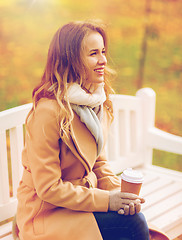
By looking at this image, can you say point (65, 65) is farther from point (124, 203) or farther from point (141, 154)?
point (141, 154)

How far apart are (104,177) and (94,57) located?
0.72 meters

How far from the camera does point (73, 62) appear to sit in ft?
5.51

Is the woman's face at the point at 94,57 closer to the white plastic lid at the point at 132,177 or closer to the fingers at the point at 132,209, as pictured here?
the white plastic lid at the point at 132,177

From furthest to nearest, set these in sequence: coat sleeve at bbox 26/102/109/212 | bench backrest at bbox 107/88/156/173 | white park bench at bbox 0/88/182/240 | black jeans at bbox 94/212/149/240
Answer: bench backrest at bbox 107/88/156/173, white park bench at bbox 0/88/182/240, black jeans at bbox 94/212/149/240, coat sleeve at bbox 26/102/109/212

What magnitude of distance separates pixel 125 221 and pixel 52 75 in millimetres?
829

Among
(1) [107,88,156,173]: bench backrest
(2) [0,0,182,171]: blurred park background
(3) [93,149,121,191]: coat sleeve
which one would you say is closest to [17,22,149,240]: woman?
(3) [93,149,121,191]: coat sleeve

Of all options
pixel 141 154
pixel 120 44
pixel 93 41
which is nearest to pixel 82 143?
pixel 93 41

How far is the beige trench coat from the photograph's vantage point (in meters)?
1.62

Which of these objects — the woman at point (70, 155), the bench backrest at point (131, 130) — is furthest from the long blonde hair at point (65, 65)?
the bench backrest at point (131, 130)

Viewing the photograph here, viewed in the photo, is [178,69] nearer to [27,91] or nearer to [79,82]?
[27,91]

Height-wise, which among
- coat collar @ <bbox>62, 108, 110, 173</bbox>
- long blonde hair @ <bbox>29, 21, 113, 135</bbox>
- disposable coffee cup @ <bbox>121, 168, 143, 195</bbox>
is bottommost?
disposable coffee cup @ <bbox>121, 168, 143, 195</bbox>

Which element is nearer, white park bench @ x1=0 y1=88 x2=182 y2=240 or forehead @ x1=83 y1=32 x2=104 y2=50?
forehead @ x1=83 y1=32 x2=104 y2=50

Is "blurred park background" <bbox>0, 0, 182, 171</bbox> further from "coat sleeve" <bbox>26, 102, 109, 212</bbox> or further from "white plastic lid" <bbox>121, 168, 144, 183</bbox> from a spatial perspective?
"white plastic lid" <bbox>121, 168, 144, 183</bbox>

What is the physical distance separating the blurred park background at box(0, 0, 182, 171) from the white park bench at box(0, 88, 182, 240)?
273 cm
